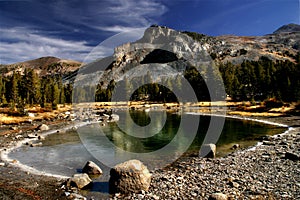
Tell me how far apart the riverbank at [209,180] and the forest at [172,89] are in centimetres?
6103

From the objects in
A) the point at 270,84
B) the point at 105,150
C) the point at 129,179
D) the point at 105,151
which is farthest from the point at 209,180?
the point at 270,84

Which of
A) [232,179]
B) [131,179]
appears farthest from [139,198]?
[232,179]

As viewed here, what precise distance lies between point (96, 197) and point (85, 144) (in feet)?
70.6

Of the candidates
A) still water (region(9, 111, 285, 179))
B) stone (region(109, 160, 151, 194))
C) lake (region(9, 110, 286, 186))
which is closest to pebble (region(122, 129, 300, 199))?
stone (region(109, 160, 151, 194))

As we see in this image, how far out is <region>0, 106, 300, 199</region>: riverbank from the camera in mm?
16500

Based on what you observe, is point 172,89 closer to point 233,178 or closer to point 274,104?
point 274,104

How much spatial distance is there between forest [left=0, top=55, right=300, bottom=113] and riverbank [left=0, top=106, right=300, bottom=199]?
61.0 meters

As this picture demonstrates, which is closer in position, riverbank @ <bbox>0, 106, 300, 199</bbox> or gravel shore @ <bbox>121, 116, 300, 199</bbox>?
gravel shore @ <bbox>121, 116, 300, 199</bbox>

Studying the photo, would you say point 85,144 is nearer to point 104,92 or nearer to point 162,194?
point 162,194

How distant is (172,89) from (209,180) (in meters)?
127

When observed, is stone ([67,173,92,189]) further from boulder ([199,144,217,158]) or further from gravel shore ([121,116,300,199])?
boulder ([199,144,217,158])

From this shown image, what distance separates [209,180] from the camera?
19.0 m

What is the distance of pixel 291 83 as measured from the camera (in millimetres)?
93875

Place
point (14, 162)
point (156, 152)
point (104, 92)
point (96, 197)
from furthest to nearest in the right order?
point (104, 92) → point (156, 152) → point (14, 162) → point (96, 197)
